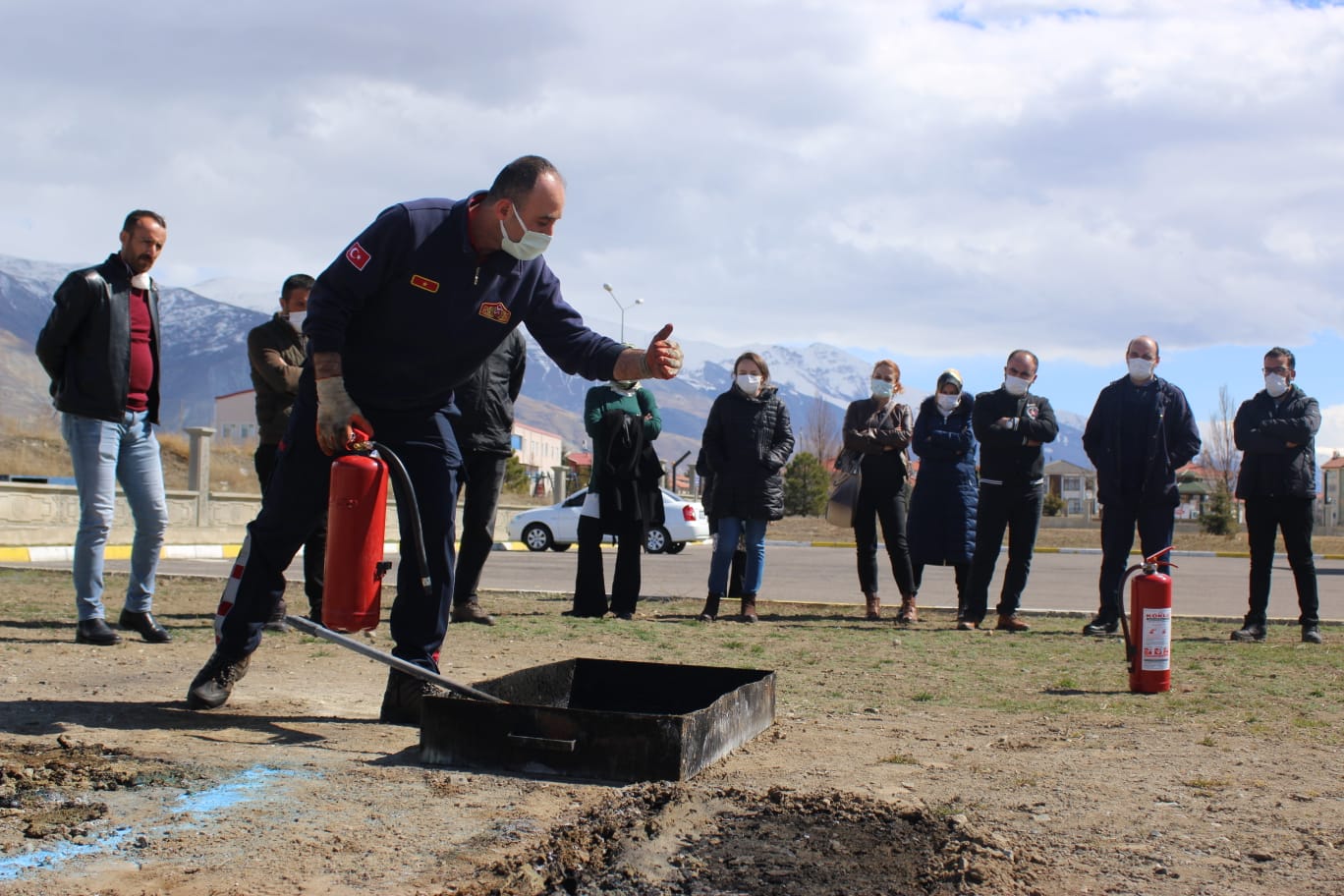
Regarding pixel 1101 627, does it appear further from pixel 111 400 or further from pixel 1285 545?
pixel 111 400

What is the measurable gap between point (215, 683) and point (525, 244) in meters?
1.93

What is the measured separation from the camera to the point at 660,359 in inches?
173

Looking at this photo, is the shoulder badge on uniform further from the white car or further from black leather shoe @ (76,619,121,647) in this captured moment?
the white car

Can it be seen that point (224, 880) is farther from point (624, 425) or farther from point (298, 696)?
point (624, 425)

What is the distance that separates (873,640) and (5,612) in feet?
16.8

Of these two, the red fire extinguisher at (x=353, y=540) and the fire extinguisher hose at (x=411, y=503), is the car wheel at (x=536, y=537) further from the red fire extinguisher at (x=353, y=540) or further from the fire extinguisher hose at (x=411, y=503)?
the red fire extinguisher at (x=353, y=540)

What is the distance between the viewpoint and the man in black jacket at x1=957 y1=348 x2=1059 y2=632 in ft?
28.1

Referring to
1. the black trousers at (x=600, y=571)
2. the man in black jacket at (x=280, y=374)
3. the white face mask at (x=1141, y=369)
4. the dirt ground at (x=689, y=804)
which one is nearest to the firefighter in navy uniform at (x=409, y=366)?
the dirt ground at (x=689, y=804)

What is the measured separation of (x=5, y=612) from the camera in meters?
7.25

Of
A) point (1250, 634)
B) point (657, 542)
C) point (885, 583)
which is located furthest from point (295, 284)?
point (657, 542)

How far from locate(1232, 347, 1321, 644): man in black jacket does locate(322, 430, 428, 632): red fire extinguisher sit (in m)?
6.01

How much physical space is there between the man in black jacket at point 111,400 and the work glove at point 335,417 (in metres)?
2.05

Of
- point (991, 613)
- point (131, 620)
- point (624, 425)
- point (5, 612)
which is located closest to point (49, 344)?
point (131, 620)

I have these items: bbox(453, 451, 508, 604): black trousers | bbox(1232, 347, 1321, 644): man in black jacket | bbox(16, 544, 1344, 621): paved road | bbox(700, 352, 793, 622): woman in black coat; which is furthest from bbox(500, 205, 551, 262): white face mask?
bbox(16, 544, 1344, 621): paved road
